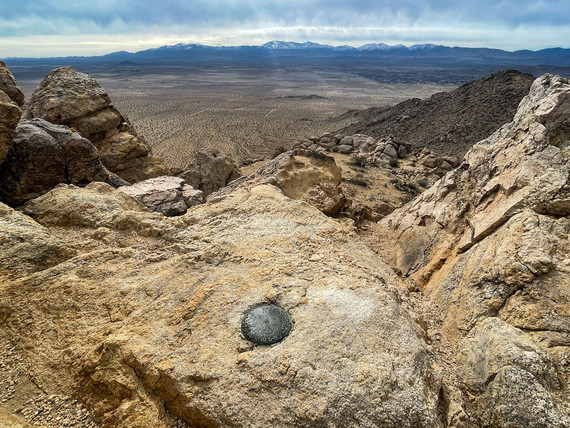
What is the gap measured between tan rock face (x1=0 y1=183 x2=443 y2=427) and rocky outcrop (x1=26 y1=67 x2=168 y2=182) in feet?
19.6

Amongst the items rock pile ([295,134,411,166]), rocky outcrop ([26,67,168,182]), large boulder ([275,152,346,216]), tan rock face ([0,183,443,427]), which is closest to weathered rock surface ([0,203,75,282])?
tan rock face ([0,183,443,427])

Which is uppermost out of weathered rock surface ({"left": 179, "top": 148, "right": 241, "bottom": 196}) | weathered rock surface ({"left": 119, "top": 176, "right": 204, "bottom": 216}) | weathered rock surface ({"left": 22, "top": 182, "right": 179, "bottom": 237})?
weathered rock surface ({"left": 22, "top": 182, "right": 179, "bottom": 237})

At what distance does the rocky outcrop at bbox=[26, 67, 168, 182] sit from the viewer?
944 cm

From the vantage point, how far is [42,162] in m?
6.34

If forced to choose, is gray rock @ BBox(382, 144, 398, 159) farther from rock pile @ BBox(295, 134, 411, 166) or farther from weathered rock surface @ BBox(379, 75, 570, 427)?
weathered rock surface @ BBox(379, 75, 570, 427)

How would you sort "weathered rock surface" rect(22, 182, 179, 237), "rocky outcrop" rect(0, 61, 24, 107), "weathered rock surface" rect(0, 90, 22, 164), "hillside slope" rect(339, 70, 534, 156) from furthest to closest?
"hillside slope" rect(339, 70, 534, 156) → "rocky outcrop" rect(0, 61, 24, 107) → "weathered rock surface" rect(0, 90, 22, 164) → "weathered rock surface" rect(22, 182, 179, 237)

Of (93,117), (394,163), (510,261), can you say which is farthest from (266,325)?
(394,163)

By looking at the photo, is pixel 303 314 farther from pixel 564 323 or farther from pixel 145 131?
pixel 145 131

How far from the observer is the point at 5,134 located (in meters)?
5.57

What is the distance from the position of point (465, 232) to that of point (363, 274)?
2.28 metres

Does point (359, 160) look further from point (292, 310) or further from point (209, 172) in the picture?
point (292, 310)

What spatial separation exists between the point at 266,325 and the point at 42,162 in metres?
5.70

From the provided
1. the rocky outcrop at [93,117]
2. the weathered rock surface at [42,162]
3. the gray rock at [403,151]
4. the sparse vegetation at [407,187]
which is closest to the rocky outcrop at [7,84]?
the weathered rock surface at [42,162]

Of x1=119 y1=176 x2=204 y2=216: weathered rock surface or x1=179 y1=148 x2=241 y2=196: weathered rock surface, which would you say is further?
x1=179 y1=148 x2=241 y2=196: weathered rock surface
